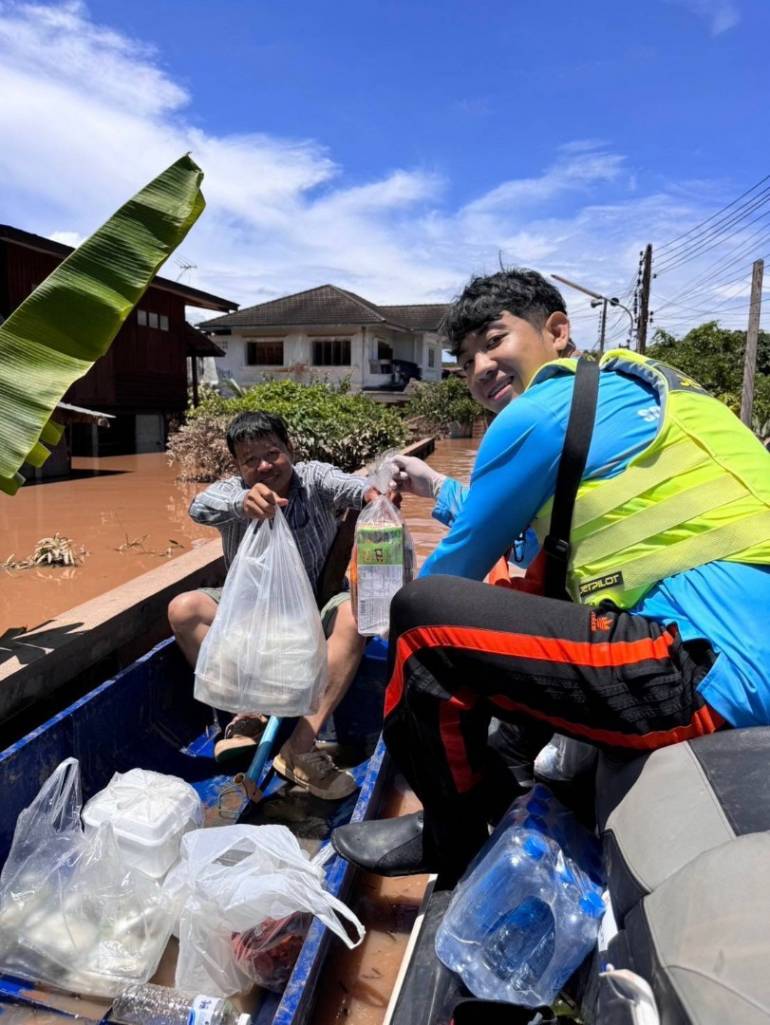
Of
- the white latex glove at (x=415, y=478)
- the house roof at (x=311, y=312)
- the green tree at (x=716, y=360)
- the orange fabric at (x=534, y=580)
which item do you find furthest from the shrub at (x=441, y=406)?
the orange fabric at (x=534, y=580)

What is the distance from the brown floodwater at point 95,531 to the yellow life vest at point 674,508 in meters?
3.30

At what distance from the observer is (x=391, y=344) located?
34.6 metres

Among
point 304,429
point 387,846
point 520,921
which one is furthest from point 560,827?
point 304,429

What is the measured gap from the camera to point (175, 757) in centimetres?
289

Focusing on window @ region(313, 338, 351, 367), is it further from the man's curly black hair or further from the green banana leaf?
the man's curly black hair

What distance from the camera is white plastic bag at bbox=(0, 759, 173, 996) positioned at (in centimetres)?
179

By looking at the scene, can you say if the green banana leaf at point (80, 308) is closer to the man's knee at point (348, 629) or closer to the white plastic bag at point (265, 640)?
the white plastic bag at point (265, 640)

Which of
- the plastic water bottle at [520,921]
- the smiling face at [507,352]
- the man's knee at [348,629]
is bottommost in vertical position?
the plastic water bottle at [520,921]

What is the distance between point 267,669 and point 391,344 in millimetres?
33319

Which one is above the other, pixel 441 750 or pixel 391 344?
pixel 391 344

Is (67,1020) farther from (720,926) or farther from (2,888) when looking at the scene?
(720,926)

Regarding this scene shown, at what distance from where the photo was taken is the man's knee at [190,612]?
2.88 metres

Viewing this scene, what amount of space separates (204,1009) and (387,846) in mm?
588

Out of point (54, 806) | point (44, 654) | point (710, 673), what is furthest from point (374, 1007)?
point (44, 654)
